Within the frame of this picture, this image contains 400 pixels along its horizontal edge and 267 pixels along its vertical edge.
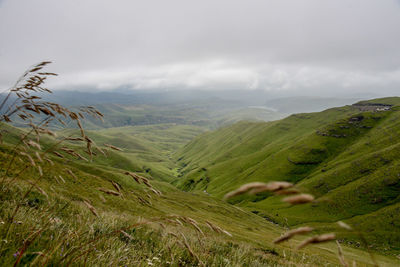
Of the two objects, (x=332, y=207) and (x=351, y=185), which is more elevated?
(x=351, y=185)

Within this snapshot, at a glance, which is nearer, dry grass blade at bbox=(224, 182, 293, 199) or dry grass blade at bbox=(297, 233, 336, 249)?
dry grass blade at bbox=(224, 182, 293, 199)

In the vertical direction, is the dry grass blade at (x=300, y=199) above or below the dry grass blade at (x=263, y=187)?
below

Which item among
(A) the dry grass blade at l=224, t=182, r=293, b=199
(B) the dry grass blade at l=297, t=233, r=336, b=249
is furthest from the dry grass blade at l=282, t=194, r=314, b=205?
(B) the dry grass blade at l=297, t=233, r=336, b=249

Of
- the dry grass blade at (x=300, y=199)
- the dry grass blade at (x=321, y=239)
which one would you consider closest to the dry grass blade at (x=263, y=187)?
the dry grass blade at (x=300, y=199)

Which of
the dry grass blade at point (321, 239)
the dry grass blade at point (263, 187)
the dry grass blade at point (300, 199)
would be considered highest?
the dry grass blade at point (263, 187)

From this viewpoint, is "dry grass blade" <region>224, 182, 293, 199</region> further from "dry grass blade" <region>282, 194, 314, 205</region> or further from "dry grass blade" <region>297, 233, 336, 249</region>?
"dry grass blade" <region>297, 233, 336, 249</region>

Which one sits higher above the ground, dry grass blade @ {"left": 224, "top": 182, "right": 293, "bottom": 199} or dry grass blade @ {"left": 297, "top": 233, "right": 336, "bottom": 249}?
dry grass blade @ {"left": 224, "top": 182, "right": 293, "bottom": 199}

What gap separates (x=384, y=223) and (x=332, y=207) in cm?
2872

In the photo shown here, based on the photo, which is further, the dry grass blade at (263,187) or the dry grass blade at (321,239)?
the dry grass blade at (321,239)

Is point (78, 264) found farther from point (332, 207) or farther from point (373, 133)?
point (373, 133)

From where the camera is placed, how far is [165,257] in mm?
5676

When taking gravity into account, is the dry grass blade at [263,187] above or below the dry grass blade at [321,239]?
above

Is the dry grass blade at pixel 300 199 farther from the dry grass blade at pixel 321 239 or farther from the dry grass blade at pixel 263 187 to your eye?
the dry grass blade at pixel 321 239

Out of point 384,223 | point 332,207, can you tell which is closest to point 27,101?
point 384,223
